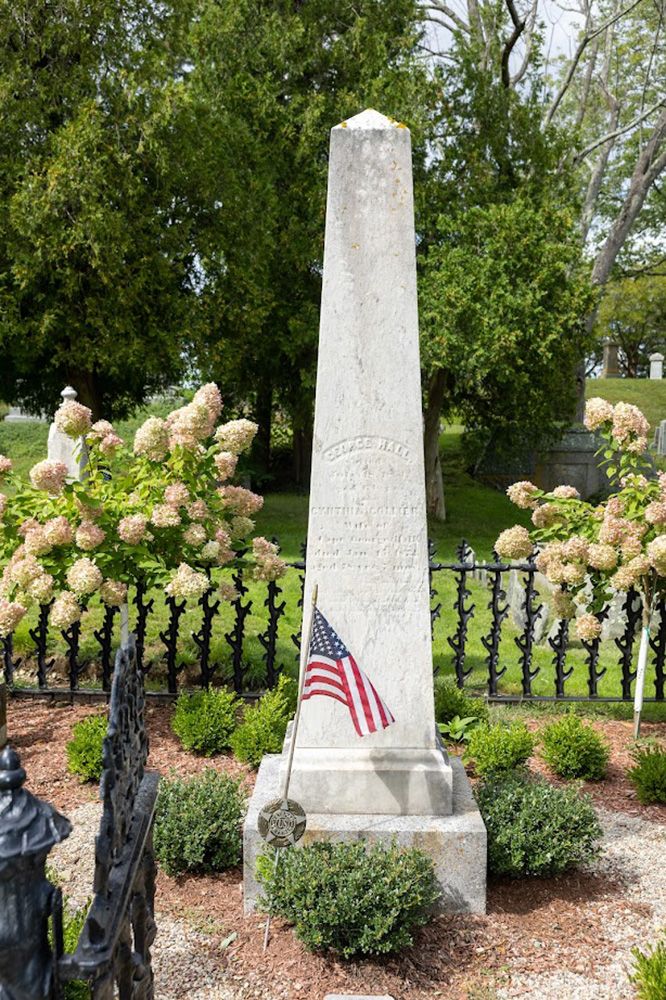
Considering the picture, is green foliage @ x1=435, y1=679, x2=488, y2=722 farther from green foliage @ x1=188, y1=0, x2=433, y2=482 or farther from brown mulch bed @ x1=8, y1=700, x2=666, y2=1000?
green foliage @ x1=188, y1=0, x2=433, y2=482

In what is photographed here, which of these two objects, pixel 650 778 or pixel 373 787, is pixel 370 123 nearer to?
pixel 373 787

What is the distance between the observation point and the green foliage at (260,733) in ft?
18.7

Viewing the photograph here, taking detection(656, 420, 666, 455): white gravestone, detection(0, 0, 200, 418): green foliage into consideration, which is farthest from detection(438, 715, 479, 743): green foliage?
detection(656, 420, 666, 455): white gravestone

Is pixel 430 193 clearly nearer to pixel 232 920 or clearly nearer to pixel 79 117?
pixel 79 117

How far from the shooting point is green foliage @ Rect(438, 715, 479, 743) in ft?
20.1

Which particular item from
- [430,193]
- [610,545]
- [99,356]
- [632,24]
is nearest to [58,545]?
[610,545]

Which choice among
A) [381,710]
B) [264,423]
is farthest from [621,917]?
[264,423]

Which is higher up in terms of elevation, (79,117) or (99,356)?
(79,117)

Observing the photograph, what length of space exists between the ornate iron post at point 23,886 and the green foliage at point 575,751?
440cm

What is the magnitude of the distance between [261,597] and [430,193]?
31.5 feet

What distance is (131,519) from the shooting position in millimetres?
5930

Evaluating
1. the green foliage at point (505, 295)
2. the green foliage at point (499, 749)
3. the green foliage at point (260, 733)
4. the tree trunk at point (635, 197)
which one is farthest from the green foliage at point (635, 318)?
the green foliage at point (260, 733)

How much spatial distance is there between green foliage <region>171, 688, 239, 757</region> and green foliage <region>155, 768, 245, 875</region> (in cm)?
114

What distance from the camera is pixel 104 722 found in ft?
19.0
